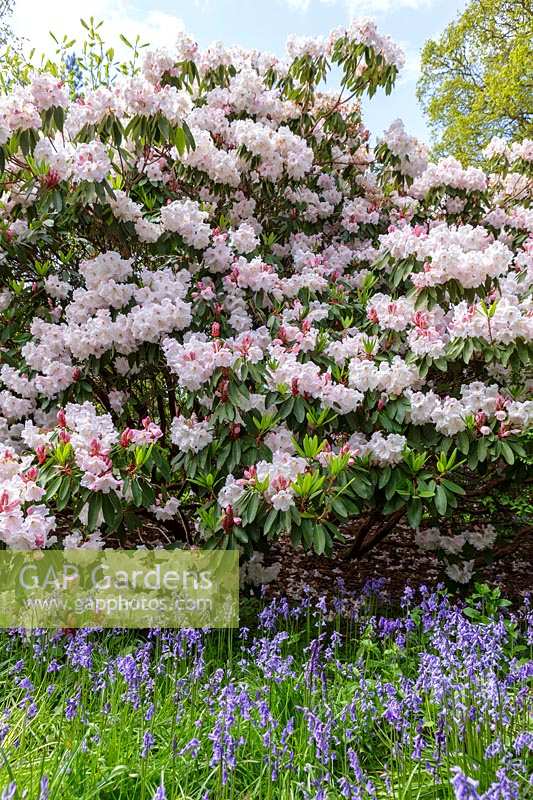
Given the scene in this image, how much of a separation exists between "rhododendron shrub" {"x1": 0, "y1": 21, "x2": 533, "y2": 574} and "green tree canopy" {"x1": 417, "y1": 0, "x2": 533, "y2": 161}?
349 inches

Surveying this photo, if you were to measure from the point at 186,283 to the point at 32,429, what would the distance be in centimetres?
116

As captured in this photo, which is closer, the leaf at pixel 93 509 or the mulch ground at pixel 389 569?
the leaf at pixel 93 509

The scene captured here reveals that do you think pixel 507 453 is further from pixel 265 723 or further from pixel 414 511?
pixel 265 723

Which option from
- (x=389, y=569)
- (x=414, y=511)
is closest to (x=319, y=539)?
(x=414, y=511)

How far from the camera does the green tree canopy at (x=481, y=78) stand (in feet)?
39.8

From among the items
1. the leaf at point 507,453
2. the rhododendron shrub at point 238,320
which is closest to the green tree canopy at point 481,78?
the rhododendron shrub at point 238,320

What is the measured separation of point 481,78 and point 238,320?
45.6ft

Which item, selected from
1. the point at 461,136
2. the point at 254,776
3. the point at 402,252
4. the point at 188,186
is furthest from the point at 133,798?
the point at 461,136

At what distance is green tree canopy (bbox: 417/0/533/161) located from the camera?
12133mm

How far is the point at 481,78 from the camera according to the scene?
580 inches

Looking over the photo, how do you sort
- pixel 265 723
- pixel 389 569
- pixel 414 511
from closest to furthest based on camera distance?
pixel 265 723 < pixel 414 511 < pixel 389 569

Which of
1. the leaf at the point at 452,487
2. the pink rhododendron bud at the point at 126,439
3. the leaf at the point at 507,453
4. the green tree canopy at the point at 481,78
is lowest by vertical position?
the leaf at the point at 452,487

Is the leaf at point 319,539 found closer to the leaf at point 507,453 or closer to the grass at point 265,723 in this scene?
the grass at point 265,723

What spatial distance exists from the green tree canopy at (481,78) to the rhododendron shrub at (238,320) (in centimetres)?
888
